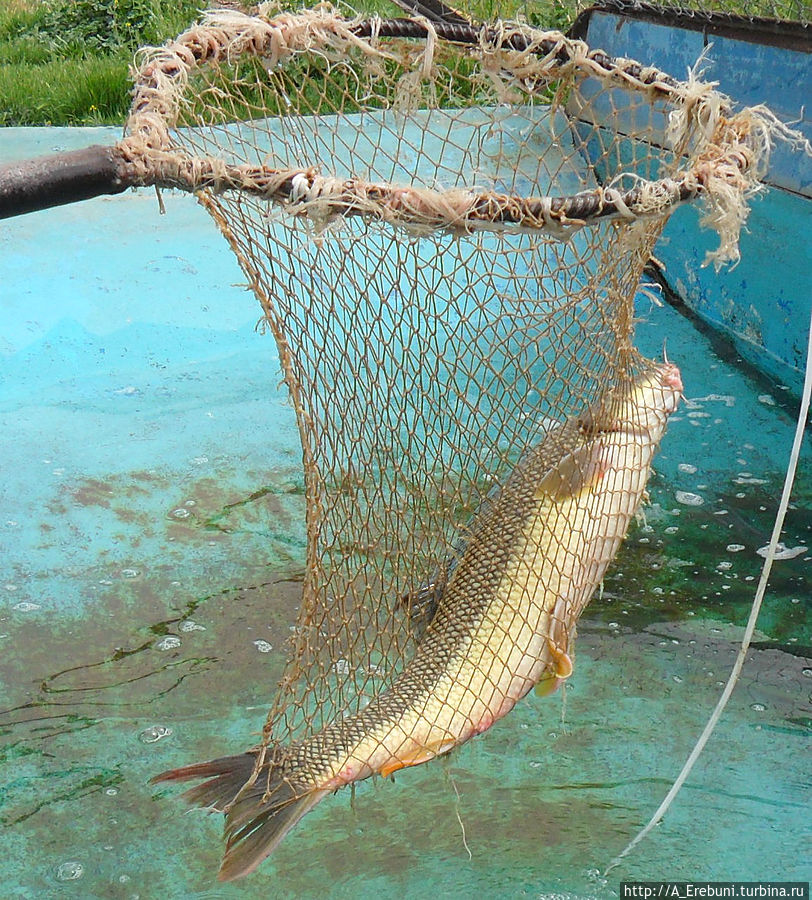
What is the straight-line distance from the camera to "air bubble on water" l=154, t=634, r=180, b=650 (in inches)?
105

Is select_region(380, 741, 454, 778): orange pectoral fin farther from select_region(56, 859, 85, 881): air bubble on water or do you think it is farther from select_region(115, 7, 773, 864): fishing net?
select_region(56, 859, 85, 881): air bubble on water

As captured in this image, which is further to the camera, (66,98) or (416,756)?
(66,98)

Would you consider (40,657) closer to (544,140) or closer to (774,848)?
(774,848)

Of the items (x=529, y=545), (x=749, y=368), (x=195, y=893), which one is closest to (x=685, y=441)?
(x=749, y=368)

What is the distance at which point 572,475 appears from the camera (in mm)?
1851

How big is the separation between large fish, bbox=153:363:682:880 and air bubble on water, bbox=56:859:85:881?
0.56 m

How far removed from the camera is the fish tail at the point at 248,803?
5.18 ft

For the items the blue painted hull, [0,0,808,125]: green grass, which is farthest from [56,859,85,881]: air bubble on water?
[0,0,808,125]: green grass

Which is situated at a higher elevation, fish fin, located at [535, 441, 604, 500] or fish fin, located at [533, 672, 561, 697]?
fish fin, located at [535, 441, 604, 500]

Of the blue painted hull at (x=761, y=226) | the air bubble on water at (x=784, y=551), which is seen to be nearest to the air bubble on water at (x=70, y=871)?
the air bubble on water at (x=784, y=551)

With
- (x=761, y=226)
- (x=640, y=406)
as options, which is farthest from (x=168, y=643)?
(x=761, y=226)

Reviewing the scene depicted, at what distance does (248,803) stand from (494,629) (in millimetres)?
466

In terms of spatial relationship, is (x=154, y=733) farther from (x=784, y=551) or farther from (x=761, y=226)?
(x=761, y=226)

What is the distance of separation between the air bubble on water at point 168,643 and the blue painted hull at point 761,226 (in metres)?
2.25
